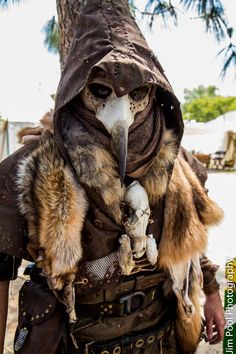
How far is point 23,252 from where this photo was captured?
4.47ft

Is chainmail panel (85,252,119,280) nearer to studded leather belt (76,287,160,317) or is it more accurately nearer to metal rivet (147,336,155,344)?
studded leather belt (76,287,160,317)

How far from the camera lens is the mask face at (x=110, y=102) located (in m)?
1.32

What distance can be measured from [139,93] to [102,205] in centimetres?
45

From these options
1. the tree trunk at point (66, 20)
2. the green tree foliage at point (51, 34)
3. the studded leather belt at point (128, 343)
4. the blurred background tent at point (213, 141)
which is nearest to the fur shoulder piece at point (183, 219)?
the studded leather belt at point (128, 343)

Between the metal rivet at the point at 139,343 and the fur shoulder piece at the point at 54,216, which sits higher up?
the fur shoulder piece at the point at 54,216

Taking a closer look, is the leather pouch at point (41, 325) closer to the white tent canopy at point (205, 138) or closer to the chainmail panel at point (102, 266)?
the chainmail panel at point (102, 266)

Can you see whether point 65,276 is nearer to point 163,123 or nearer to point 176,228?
point 176,228

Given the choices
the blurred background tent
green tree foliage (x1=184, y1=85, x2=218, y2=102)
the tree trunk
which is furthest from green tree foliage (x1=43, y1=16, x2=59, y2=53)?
green tree foliage (x1=184, y1=85, x2=218, y2=102)

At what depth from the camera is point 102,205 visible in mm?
1367

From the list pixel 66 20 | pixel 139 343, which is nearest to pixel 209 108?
pixel 66 20

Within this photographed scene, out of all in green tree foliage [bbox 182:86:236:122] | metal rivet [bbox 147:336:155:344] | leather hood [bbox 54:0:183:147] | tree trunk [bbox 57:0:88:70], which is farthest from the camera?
green tree foliage [bbox 182:86:236:122]

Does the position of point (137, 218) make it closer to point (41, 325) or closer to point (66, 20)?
point (41, 325)

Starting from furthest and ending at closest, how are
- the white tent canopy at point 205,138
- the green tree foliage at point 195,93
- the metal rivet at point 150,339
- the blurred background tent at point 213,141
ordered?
the green tree foliage at point 195,93 < the white tent canopy at point 205,138 < the blurred background tent at point 213,141 < the metal rivet at point 150,339

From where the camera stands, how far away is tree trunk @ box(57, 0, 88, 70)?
10.7 feet
